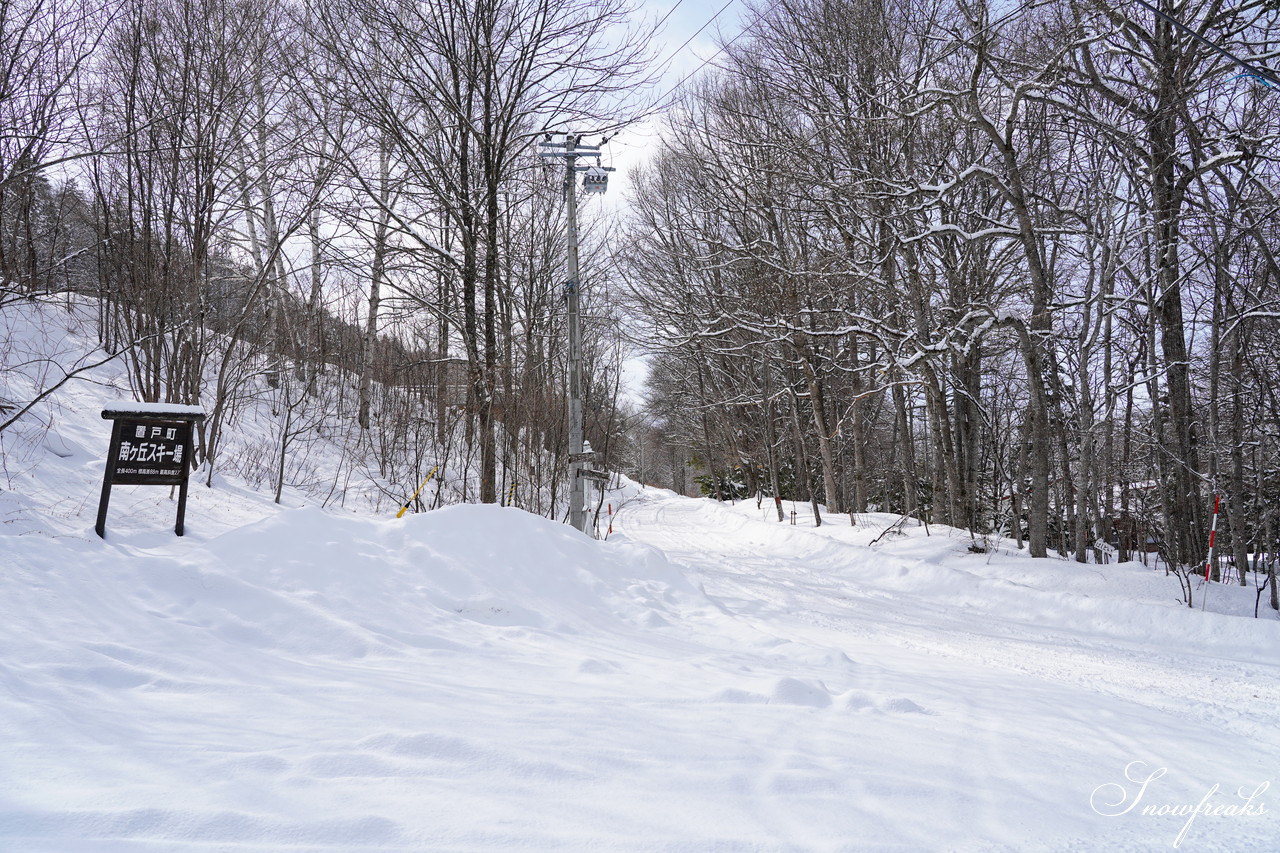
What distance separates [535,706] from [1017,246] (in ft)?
41.8

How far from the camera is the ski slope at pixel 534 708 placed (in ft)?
6.40

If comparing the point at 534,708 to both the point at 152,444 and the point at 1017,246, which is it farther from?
the point at 1017,246

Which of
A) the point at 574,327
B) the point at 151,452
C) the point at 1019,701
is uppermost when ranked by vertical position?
the point at 574,327

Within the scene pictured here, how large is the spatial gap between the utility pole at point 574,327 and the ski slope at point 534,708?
2.83m

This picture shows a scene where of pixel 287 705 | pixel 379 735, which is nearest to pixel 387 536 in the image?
pixel 287 705

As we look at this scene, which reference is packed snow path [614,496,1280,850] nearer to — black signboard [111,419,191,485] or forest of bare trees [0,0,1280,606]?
forest of bare trees [0,0,1280,606]

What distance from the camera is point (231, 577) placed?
4.10 m

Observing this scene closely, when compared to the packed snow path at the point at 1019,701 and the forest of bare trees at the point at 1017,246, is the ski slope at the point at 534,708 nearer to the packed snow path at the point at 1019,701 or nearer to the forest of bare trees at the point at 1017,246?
the packed snow path at the point at 1019,701

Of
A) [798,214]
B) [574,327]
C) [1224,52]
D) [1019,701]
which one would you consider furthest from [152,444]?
[798,214]

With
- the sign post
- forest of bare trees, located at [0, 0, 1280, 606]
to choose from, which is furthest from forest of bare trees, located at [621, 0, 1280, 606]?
the sign post

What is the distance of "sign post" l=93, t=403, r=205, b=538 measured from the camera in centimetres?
495

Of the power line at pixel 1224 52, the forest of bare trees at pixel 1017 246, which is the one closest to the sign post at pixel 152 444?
the power line at pixel 1224 52

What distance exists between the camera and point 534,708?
9.42 ft

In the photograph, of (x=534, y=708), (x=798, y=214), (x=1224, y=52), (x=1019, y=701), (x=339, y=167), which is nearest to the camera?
(x=534, y=708)
